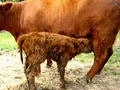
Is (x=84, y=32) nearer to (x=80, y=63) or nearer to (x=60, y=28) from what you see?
(x=60, y=28)

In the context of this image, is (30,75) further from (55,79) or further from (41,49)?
(55,79)

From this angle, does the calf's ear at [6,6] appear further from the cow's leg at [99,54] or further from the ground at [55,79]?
the cow's leg at [99,54]

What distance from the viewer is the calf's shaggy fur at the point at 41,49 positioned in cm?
473

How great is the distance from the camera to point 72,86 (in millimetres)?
5211

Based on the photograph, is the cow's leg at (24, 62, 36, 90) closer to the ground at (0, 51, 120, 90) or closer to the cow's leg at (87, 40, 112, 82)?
the ground at (0, 51, 120, 90)

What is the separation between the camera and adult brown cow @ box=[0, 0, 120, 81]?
17.6 feet

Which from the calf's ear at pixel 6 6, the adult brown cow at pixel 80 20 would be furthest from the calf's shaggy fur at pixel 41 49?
the calf's ear at pixel 6 6

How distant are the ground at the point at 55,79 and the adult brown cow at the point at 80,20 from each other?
0.28m

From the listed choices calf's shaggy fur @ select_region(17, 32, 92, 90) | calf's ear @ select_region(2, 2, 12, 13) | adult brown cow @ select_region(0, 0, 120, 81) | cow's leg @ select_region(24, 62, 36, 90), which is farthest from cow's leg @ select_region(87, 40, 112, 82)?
calf's ear @ select_region(2, 2, 12, 13)

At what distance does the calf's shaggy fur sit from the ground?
0.45m

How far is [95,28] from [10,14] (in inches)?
79.9

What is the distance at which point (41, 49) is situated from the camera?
473 centimetres

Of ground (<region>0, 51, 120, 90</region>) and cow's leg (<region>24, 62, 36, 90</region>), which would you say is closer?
cow's leg (<region>24, 62, 36, 90</region>)

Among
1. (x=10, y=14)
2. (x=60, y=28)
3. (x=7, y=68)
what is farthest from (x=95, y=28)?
(x=7, y=68)
